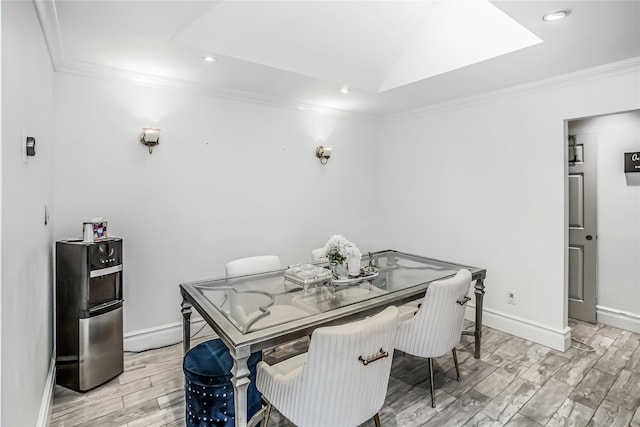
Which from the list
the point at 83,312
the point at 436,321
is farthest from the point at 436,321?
the point at 83,312

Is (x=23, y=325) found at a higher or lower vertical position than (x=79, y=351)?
higher

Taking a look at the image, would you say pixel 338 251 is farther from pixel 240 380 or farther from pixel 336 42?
pixel 336 42

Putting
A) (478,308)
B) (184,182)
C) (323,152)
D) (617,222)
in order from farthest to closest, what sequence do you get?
(323,152), (617,222), (184,182), (478,308)

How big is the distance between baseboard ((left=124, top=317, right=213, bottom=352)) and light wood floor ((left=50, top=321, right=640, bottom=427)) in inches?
3.3

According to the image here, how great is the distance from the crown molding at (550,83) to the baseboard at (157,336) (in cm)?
357

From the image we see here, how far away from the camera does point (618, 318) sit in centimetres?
353

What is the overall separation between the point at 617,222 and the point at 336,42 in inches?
134

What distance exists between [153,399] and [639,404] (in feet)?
10.9

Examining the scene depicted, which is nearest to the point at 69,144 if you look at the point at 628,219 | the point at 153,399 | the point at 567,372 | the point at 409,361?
the point at 153,399

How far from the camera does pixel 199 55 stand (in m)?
2.54

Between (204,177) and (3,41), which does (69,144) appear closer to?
(204,177)

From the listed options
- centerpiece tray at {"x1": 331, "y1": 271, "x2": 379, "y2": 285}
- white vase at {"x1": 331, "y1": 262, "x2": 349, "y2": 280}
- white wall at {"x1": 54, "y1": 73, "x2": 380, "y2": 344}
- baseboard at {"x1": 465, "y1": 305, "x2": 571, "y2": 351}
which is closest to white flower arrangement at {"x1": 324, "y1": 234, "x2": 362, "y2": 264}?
white vase at {"x1": 331, "y1": 262, "x2": 349, "y2": 280}

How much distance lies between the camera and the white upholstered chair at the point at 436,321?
2.15 metres

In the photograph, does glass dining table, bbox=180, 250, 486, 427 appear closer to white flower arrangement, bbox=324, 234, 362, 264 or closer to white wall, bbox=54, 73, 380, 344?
white flower arrangement, bbox=324, 234, 362, 264
